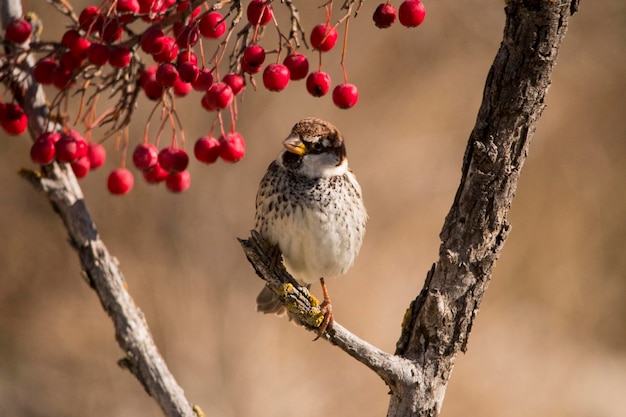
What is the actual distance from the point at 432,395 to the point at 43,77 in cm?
167

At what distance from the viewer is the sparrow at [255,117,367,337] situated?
3156mm

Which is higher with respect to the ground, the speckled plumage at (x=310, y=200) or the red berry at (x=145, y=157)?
the speckled plumage at (x=310, y=200)

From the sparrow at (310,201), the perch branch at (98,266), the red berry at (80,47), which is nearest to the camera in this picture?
the red berry at (80,47)

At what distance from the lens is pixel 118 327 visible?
117 inches

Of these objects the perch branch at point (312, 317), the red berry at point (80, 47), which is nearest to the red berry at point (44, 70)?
the red berry at point (80, 47)

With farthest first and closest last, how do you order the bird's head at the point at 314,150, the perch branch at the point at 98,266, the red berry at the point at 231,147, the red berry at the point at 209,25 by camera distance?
the bird's head at the point at 314,150
the perch branch at the point at 98,266
the red berry at the point at 231,147
the red berry at the point at 209,25

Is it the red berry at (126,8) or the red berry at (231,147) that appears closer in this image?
the red berry at (126,8)

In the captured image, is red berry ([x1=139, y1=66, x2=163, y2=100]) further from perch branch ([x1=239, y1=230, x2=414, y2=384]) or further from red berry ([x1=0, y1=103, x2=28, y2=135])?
perch branch ([x1=239, y1=230, x2=414, y2=384])

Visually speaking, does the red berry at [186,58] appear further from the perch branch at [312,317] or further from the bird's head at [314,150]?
the bird's head at [314,150]

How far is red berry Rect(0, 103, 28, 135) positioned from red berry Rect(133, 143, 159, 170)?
41 cm

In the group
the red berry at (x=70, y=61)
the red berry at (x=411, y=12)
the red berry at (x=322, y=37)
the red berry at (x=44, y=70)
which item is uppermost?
the red berry at (x=411, y=12)

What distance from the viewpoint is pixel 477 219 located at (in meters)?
2.36

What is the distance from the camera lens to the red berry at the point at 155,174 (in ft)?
9.69

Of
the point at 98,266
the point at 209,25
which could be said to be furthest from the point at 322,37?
the point at 98,266
